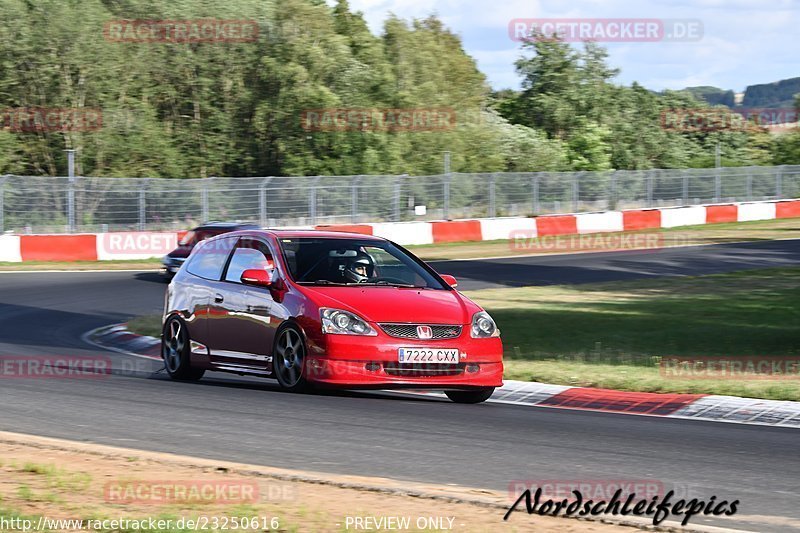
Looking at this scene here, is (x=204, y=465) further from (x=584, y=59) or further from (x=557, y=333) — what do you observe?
(x=584, y=59)

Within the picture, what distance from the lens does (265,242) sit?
11805 millimetres

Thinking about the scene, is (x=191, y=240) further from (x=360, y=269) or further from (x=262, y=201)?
(x=360, y=269)

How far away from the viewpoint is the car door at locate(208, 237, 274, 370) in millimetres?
11219

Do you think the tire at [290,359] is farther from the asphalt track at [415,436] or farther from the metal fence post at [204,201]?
the metal fence post at [204,201]

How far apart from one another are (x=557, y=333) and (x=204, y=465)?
31.0 feet

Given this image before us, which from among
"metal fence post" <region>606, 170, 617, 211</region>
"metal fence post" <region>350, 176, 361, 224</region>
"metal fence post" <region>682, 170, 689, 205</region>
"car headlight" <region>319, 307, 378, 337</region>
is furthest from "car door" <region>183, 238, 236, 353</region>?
"metal fence post" <region>682, 170, 689, 205</region>

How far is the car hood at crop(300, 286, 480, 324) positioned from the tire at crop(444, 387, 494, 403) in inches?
27.5

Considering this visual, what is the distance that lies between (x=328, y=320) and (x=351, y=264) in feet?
3.48

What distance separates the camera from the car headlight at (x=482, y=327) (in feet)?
35.4

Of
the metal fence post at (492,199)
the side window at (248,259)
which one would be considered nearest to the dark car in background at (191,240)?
the side window at (248,259)

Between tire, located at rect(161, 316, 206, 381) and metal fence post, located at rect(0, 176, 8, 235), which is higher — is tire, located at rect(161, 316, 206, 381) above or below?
below

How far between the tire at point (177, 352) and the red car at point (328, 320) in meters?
0.01

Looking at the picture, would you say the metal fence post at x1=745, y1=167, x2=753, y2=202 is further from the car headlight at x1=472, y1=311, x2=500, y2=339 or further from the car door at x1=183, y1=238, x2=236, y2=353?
the car headlight at x1=472, y1=311, x2=500, y2=339

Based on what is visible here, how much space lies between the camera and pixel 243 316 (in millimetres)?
11516
